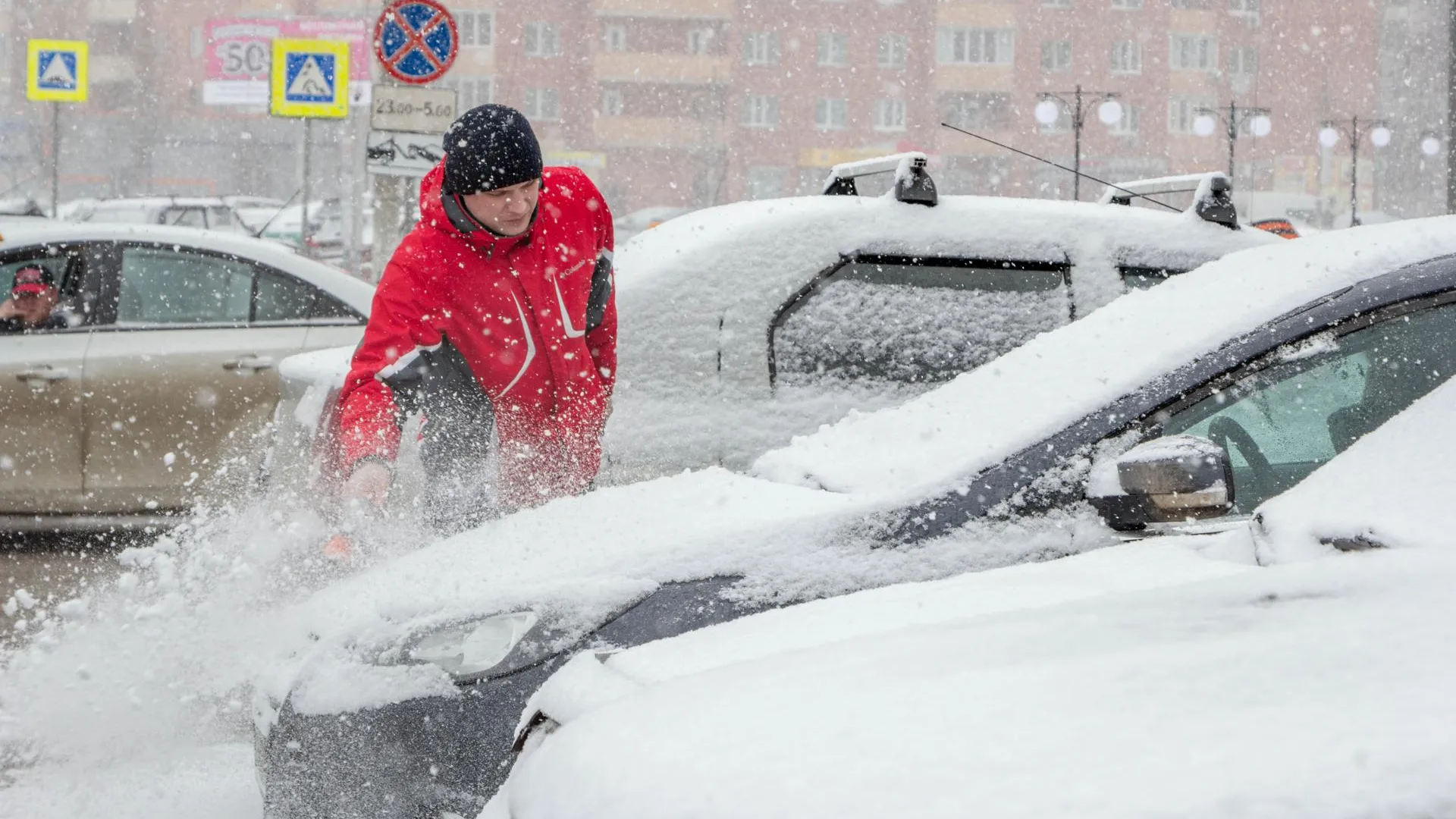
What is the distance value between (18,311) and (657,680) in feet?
19.5

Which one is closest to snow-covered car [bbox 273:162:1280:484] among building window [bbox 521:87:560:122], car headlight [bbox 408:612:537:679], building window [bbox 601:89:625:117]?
car headlight [bbox 408:612:537:679]

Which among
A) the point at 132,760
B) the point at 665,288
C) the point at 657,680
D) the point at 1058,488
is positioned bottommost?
the point at 132,760

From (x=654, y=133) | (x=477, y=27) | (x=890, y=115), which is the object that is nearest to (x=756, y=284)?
(x=654, y=133)

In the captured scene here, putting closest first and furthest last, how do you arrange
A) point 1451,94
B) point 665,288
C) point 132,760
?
point 132,760
point 665,288
point 1451,94

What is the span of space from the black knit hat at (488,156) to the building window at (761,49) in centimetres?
6209

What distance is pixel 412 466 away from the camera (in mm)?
4352

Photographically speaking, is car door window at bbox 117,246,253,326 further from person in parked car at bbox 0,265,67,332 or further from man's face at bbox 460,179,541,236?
man's face at bbox 460,179,541,236

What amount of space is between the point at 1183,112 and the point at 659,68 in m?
21.9

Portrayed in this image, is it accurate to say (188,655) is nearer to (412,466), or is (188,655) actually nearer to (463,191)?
(412,466)

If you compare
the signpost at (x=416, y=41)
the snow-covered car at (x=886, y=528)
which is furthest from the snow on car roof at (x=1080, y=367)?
the signpost at (x=416, y=41)

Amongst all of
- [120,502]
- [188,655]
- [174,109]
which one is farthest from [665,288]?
[174,109]

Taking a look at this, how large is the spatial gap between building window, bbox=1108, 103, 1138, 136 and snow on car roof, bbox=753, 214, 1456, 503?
63.4 metres

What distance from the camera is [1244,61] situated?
68.6 meters

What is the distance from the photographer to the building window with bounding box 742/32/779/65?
214 ft
